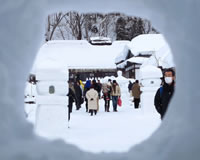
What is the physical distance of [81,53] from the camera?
30.4 m

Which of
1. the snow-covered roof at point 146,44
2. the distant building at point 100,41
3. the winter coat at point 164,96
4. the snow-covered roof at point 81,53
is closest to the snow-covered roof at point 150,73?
the winter coat at point 164,96

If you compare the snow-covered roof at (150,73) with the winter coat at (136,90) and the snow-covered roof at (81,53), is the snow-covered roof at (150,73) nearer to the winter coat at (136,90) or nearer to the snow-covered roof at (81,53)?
the winter coat at (136,90)

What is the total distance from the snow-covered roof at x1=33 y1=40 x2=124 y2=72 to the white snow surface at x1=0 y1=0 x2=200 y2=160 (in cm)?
2455

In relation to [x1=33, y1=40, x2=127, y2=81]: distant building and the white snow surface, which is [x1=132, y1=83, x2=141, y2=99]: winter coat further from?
[x1=33, y1=40, x2=127, y2=81]: distant building

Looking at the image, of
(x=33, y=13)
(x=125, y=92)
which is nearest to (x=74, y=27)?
(x=125, y=92)
